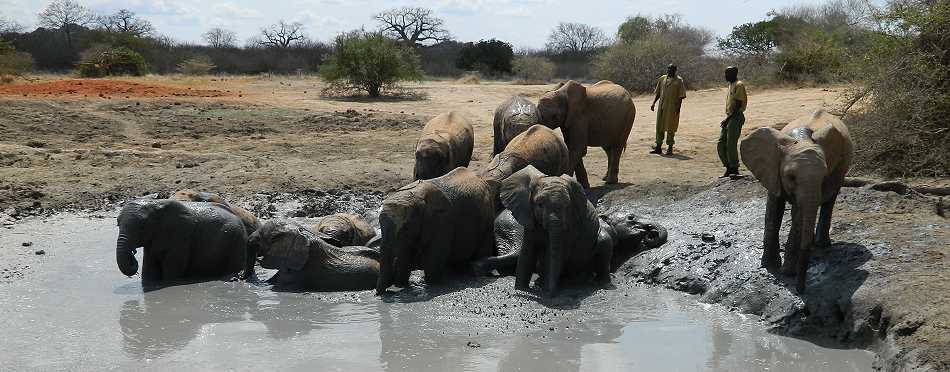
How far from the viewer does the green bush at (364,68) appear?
95.8 feet

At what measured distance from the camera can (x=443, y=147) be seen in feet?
35.1

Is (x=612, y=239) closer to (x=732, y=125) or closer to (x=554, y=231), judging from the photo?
(x=554, y=231)

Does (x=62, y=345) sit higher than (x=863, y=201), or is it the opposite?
(x=863, y=201)

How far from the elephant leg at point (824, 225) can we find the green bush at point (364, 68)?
862 inches

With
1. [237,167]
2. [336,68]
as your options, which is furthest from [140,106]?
[336,68]

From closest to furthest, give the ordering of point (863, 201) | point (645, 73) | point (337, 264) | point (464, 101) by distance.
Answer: point (337, 264) < point (863, 201) < point (464, 101) < point (645, 73)

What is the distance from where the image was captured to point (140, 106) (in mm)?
20547

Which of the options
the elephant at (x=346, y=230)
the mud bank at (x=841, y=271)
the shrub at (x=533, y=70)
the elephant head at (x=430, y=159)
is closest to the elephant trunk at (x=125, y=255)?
the elephant at (x=346, y=230)

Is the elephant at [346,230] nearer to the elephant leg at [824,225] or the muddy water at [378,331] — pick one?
the muddy water at [378,331]

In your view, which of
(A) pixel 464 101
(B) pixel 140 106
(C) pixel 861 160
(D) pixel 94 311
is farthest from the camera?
(A) pixel 464 101

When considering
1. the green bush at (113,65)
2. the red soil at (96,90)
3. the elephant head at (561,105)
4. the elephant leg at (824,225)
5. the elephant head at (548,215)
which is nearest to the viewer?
the elephant head at (548,215)

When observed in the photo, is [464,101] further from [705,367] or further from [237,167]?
[705,367]

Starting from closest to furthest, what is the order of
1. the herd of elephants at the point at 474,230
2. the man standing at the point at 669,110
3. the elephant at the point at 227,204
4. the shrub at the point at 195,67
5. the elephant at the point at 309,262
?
1. the herd of elephants at the point at 474,230
2. the elephant at the point at 309,262
3. the elephant at the point at 227,204
4. the man standing at the point at 669,110
5. the shrub at the point at 195,67

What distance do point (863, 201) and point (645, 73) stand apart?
22495 mm
